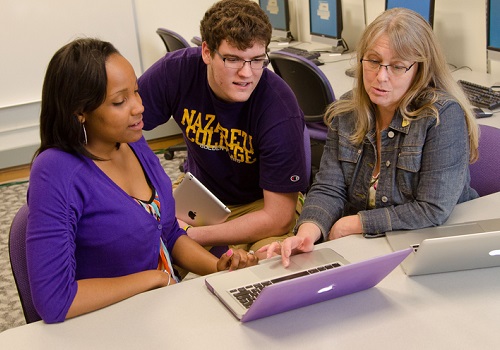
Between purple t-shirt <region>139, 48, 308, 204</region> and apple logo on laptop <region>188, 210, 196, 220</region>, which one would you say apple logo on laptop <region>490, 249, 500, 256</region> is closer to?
purple t-shirt <region>139, 48, 308, 204</region>

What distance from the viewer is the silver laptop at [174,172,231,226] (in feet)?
6.22

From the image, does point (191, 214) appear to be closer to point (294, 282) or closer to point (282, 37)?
point (294, 282)

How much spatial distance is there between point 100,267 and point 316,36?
9.77 feet

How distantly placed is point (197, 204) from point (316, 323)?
0.84 m

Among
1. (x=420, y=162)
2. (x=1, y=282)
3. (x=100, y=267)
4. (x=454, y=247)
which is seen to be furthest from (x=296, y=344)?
(x=1, y=282)

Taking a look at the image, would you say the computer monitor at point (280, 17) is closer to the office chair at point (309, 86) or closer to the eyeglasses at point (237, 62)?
the office chair at point (309, 86)

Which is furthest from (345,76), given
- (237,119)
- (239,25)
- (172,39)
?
(239,25)

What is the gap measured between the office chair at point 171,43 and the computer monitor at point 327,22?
900 mm

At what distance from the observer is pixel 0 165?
13.9 ft

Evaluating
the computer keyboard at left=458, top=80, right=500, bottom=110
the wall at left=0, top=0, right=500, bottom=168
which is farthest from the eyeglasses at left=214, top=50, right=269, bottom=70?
the wall at left=0, top=0, right=500, bottom=168

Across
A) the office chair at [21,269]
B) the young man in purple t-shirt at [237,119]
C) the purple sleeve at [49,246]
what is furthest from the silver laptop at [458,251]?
the office chair at [21,269]

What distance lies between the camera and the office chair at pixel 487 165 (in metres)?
1.77

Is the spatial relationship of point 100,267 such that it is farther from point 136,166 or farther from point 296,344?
point 296,344

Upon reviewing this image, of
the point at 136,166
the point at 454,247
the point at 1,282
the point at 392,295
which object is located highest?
the point at 136,166
